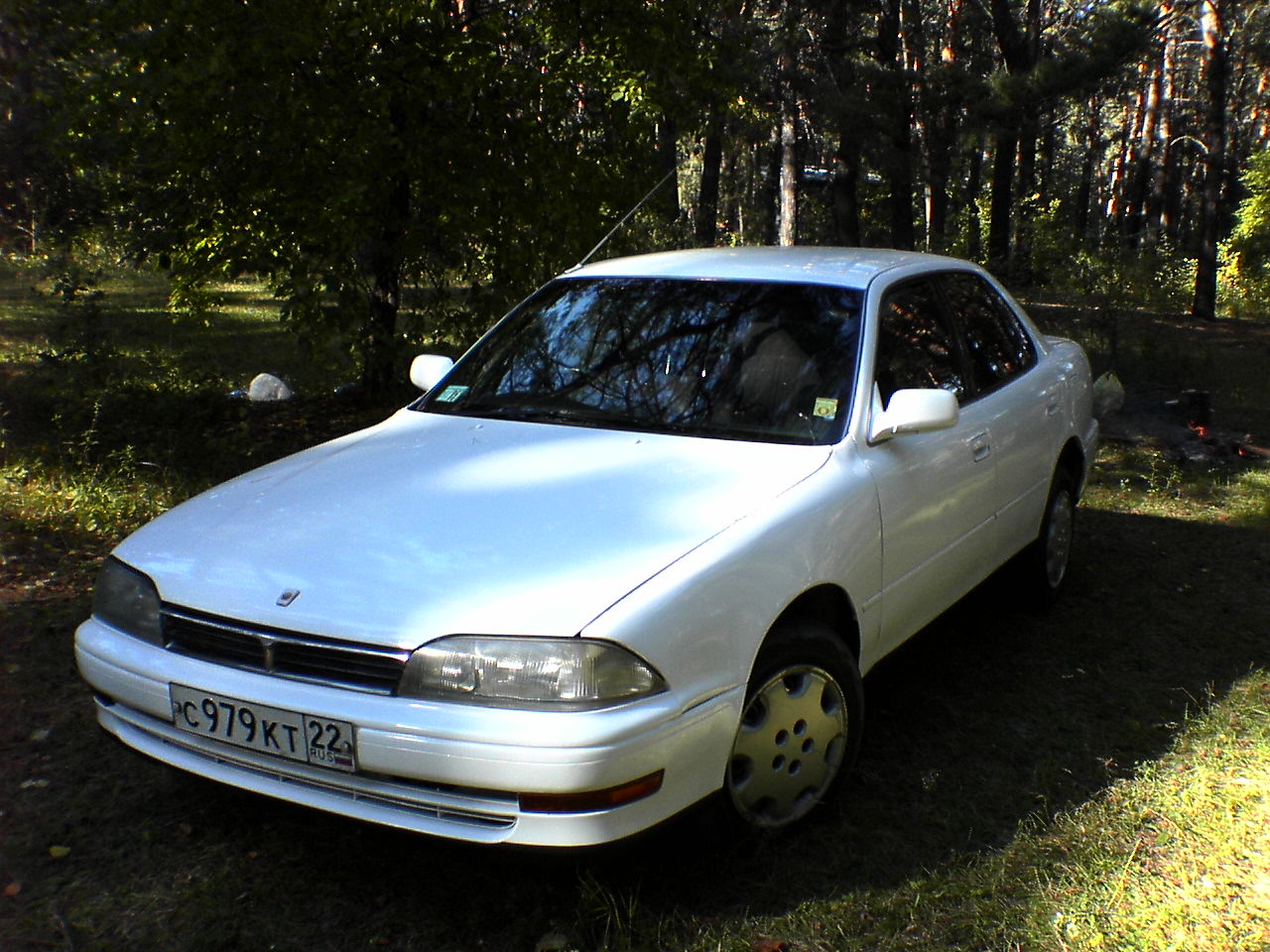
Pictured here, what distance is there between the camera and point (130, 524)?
6.30 meters

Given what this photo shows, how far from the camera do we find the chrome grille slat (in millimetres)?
2756

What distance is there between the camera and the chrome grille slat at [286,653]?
2.76 m

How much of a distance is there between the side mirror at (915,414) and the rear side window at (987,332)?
0.97m

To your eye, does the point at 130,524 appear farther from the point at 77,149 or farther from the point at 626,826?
the point at 626,826

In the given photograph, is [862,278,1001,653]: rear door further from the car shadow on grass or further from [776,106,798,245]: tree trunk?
[776,106,798,245]: tree trunk

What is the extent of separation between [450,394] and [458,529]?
1.35m

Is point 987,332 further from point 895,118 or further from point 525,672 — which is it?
point 895,118

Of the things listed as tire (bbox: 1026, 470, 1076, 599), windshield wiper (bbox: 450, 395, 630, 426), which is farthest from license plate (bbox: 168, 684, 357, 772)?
tire (bbox: 1026, 470, 1076, 599)

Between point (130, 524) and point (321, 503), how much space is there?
3423mm

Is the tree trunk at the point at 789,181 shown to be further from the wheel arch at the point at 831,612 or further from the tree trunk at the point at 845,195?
the wheel arch at the point at 831,612

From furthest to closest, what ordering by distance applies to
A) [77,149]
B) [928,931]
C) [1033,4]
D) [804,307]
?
[1033,4] → [77,149] → [804,307] → [928,931]

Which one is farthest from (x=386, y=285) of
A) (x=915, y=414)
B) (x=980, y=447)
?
(x=915, y=414)

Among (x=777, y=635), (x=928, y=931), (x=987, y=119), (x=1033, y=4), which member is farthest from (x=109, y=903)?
(x=1033, y=4)

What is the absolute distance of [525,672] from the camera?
8.80 feet
